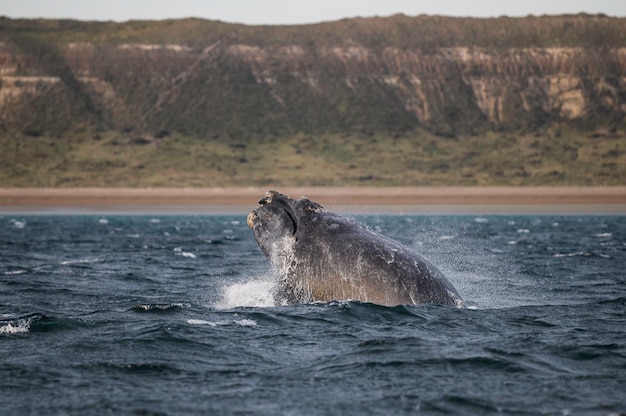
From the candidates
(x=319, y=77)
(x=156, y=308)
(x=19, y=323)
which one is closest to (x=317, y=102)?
(x=319, y=77)

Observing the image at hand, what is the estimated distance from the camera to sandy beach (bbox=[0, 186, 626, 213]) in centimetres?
9800

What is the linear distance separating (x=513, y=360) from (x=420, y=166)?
119512 mm

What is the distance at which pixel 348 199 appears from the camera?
108 meters

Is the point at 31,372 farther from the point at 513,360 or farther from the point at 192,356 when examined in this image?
the point at 513,360

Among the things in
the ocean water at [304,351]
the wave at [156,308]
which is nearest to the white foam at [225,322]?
the ocean water at [304,351]

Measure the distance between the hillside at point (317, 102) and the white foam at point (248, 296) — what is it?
10284 cm

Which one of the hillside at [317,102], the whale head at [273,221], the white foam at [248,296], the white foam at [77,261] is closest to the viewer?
the whale head at [273,221]

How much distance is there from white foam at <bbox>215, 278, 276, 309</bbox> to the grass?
331ft

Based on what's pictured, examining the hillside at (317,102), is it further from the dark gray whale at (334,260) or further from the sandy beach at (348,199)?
the dark gray whale at (334,260)

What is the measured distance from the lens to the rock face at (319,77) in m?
146

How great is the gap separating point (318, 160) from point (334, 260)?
119 meters

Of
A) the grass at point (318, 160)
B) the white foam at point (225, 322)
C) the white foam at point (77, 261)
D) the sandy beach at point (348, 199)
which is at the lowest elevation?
the sandy beach at point (348, 199)

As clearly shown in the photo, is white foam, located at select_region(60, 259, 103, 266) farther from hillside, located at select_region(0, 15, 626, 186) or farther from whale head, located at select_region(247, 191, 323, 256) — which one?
hillside, located at select_region(0, 15, 626, 186)

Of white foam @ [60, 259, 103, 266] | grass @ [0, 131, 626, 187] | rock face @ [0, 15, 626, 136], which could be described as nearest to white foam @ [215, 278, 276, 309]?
white foam @ [60, 259, 103, 266]
